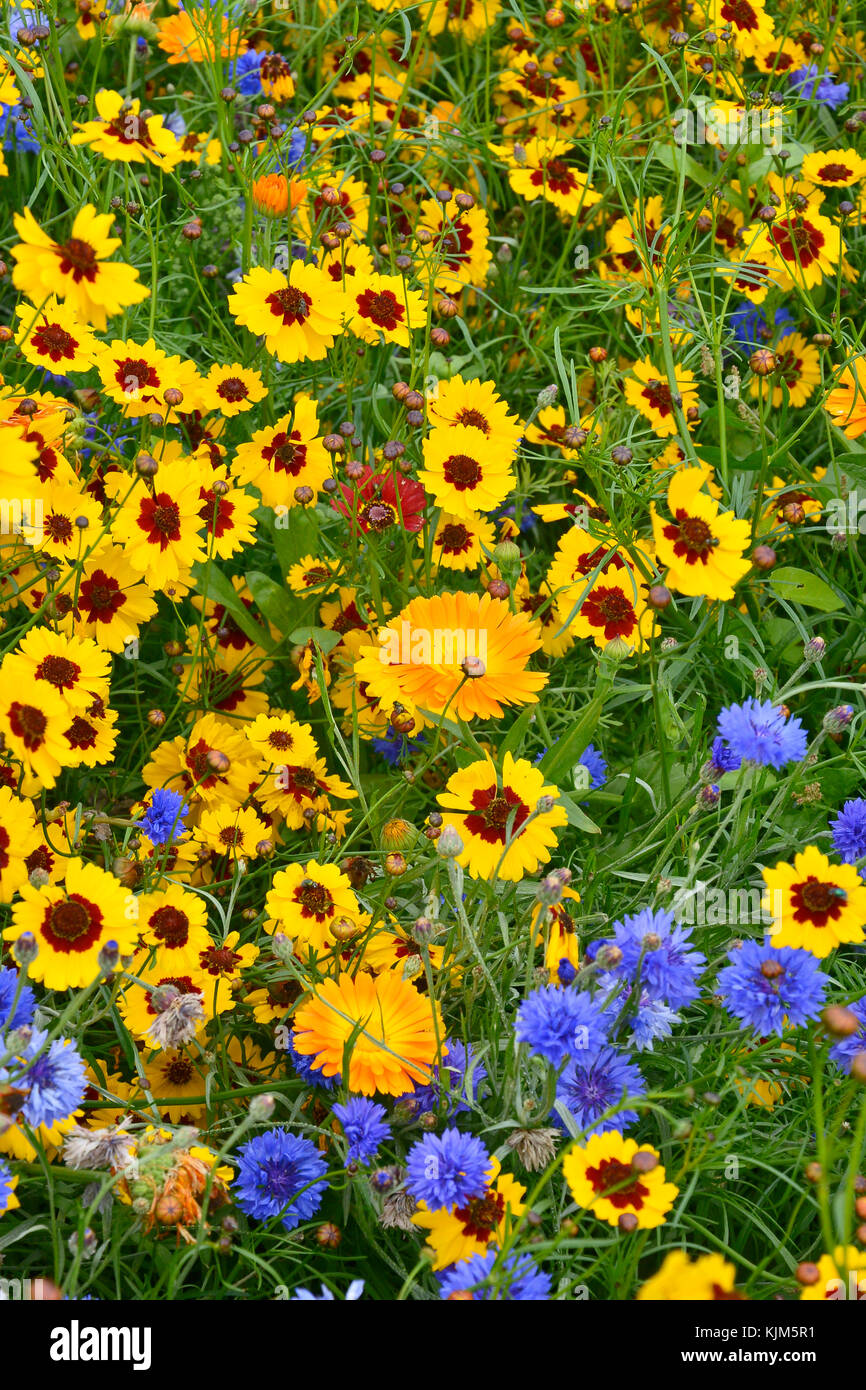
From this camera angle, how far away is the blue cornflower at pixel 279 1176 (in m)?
1.37

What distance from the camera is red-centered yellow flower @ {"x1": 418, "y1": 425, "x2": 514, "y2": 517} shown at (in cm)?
176

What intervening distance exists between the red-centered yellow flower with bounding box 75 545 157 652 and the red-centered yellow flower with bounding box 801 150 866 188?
1.45m

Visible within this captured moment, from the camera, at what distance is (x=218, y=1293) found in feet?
4.47

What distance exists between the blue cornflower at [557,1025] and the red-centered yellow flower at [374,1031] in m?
0.12

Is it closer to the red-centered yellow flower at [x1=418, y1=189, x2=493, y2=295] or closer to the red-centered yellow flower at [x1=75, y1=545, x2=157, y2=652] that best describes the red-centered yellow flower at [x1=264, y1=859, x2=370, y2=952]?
the red-centered yellow flower at [x1=75, y1=545, x2=157, y2=652]

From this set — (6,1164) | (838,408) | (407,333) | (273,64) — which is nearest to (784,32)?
(838,408)

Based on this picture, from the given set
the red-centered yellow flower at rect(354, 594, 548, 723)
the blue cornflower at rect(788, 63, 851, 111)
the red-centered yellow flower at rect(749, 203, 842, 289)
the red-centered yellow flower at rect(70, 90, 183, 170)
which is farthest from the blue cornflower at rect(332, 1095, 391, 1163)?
the blue cornflower at rect(788, 63, 851, 111)

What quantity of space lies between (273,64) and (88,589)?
3.95ft

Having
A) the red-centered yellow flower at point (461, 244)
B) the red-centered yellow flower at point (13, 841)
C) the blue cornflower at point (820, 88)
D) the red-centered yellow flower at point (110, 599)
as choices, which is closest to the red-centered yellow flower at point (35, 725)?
the red-centered yellow flower at point (13, 841)

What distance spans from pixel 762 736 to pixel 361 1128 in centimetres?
63

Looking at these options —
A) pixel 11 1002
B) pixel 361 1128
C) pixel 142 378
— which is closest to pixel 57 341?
pixel 142 378

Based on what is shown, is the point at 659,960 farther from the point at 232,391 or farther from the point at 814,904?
the point at 232,391

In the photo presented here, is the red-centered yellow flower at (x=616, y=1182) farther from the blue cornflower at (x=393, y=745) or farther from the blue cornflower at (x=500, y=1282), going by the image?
the blue cornflower at (x=393, y=745)
